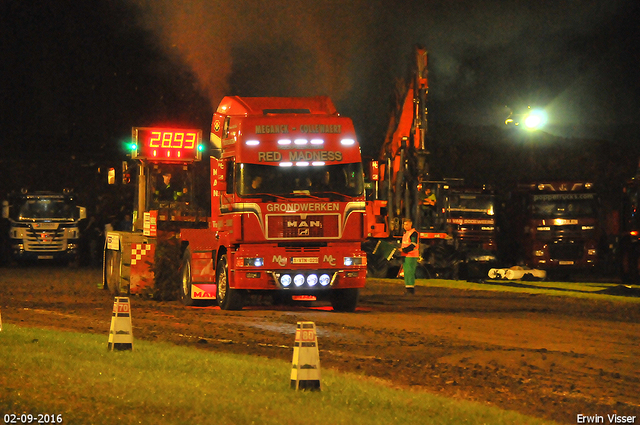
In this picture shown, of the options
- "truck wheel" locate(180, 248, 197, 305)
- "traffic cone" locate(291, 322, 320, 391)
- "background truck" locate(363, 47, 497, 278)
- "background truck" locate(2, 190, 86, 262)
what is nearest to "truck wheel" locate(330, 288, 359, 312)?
"truck wheel" locate(180, 248, 197, 305)

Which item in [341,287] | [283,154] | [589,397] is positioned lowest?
[589,397]

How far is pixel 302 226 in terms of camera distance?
1848cm

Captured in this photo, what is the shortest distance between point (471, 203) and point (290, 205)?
16680 millimetres

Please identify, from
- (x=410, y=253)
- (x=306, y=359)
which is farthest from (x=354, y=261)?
(x=306, y=359)

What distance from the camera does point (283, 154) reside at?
1856 centimetres

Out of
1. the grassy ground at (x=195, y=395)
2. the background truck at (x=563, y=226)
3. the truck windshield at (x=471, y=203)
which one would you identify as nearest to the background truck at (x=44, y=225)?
the truck windshield at (x=471, y=203)

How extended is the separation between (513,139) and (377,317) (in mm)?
74931

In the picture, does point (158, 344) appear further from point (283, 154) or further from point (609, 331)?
point (609, 331)

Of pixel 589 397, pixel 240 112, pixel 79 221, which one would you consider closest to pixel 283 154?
pixel 240 112

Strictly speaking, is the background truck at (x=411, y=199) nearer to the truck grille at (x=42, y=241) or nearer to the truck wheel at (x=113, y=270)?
the truck wheel at (x=113, y=270)

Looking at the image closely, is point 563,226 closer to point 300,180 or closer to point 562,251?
point 562,251

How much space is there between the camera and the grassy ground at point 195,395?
27.0ft

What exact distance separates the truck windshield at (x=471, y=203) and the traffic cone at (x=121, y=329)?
2243cm

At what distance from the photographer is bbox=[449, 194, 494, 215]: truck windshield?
33.8 metres
